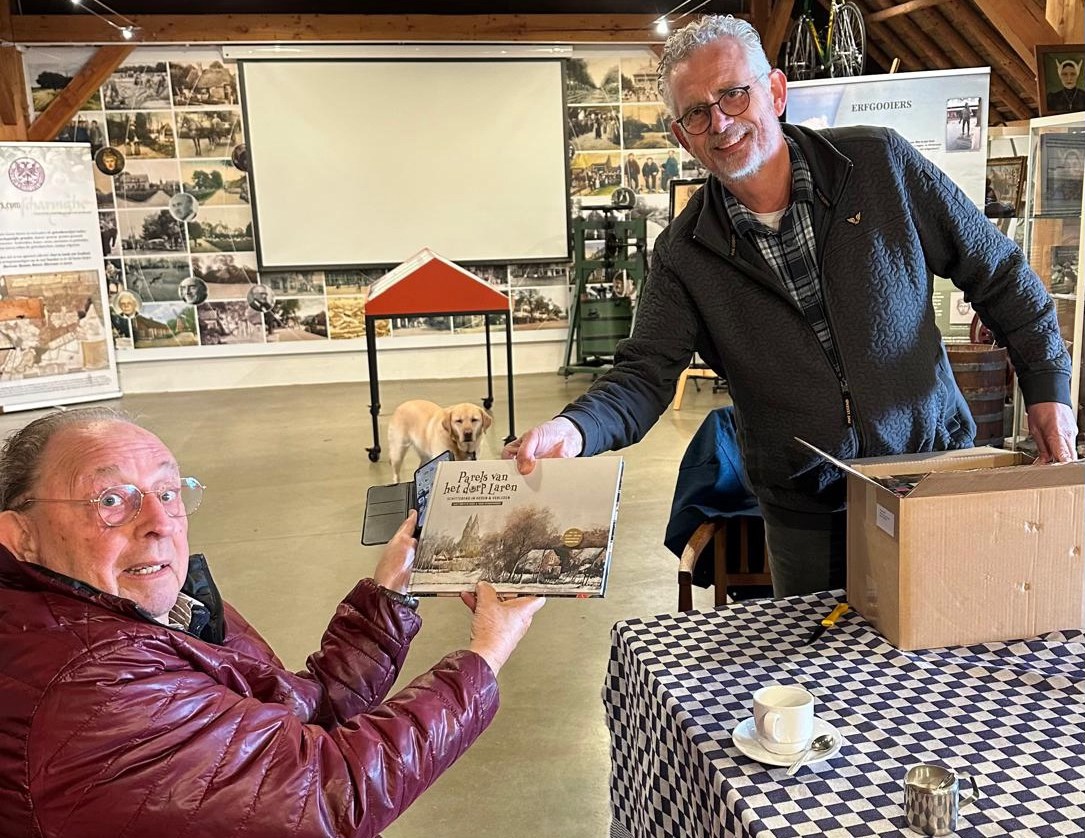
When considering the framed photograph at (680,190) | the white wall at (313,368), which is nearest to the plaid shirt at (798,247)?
the framed photograph at (680,190)

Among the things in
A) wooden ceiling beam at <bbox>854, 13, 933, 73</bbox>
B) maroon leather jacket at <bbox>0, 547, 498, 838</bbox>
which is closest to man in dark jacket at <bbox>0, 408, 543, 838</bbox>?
maroon leather jacket at <bbox>0, 547, 498, 838</bbox>

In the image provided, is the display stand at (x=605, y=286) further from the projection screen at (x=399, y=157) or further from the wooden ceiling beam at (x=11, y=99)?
the wooden ceiling beam at (x=11, y=99)

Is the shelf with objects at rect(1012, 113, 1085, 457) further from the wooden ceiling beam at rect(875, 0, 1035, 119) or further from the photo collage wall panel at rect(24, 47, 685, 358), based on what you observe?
the photo collage wall panel at rect(24, 47, 685, 358)

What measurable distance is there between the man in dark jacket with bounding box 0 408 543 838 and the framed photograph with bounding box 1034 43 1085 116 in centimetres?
449

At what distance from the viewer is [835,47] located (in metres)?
5.62

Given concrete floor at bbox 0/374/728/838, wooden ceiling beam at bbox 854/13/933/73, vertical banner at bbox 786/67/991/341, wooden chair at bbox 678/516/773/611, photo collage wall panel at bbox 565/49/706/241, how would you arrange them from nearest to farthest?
wooden chair at bbox 678/516/773/611 < concrete floor at bbox 0/374/728/838 < vertical banner at bbox 786/67/991/341 < photo collage wall panel at bbox 565/49/706/241 < wooden ceiling beam at bbox 854/13/933/73

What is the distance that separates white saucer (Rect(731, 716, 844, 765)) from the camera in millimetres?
1067

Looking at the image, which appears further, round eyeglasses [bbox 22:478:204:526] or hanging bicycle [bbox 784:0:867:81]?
hanging bicycle [bbox 784:0:867:81]

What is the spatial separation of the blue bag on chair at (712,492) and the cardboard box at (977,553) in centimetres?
83

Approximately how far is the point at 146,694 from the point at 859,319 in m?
1.28

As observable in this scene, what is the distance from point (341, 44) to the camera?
8.01 m

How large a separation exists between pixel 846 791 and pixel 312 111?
8014mm

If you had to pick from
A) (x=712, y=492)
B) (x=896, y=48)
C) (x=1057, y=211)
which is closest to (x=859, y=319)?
(x=712, y=492)

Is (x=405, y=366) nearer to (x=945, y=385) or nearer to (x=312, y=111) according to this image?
(x=312, y=111)
